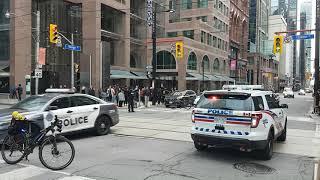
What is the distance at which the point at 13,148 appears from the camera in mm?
8391

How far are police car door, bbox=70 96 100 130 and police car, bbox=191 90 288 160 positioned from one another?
410 cm

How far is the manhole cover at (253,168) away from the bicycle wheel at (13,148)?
4655 millimetres

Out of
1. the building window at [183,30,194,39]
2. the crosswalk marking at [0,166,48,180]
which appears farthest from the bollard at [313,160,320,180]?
the building window at [183,30,194,39]

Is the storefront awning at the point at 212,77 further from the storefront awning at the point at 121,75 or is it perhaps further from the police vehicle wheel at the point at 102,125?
the police vehicle wheel at the point at 102,125

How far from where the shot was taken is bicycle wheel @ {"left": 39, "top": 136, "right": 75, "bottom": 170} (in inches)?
318

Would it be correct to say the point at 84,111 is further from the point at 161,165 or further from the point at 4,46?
the point at 4,46

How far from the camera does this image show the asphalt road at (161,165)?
7.73 m

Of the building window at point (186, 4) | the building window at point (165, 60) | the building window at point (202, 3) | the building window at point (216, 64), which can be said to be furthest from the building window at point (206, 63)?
the building window at point (186, 4)

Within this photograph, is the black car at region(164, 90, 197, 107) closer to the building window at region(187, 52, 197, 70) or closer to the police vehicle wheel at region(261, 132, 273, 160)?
the police vehicle wheel at region(261, 132, 273, 160)

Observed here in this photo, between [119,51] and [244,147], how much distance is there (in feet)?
147

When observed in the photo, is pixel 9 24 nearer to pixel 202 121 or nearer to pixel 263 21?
pixel 202 121

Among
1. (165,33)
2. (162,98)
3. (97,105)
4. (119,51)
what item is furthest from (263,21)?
(97,105)

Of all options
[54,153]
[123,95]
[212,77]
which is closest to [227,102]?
[54,153]

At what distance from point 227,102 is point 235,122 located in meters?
0.58
